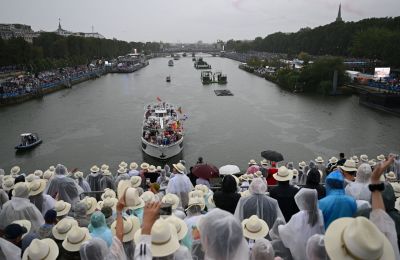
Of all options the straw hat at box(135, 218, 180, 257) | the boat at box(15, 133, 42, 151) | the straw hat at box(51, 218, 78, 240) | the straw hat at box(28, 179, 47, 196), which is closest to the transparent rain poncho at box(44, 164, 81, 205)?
the straw hat at box(28, 179, 47, 196)

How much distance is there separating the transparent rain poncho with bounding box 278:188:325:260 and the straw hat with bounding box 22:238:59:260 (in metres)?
2.33

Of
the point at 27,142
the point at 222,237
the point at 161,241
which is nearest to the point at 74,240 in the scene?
the point at 161,241

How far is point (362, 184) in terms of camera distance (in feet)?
15.7

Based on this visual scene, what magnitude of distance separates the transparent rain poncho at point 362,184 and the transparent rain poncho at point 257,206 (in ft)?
4.64

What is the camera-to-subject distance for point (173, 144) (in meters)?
18.5

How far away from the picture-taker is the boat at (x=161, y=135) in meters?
18.5

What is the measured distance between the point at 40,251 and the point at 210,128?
77.2 ft

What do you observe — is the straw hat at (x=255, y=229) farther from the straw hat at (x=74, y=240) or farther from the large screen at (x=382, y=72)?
the large screen at (x=382, y=72)

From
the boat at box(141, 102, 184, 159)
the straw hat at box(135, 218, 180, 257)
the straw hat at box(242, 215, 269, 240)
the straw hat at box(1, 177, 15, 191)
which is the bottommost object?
the boat at box(141, 102, 184, 159)

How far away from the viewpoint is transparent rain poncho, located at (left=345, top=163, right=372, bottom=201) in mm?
4656

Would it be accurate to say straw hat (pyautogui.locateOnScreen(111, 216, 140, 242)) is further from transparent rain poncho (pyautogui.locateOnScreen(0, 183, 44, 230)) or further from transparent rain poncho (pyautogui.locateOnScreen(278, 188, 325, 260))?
transparent rain poncho (pyautogui.locateOnScreen(0, 183, 44, 230))

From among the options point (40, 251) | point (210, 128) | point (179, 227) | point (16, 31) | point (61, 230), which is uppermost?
point (16, 31)

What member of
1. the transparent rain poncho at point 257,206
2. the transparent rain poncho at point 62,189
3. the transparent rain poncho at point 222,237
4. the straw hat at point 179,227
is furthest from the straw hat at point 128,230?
the transparent rain poncho at point 62,189

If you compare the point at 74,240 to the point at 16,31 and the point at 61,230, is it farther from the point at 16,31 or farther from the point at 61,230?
the point at 16,31
